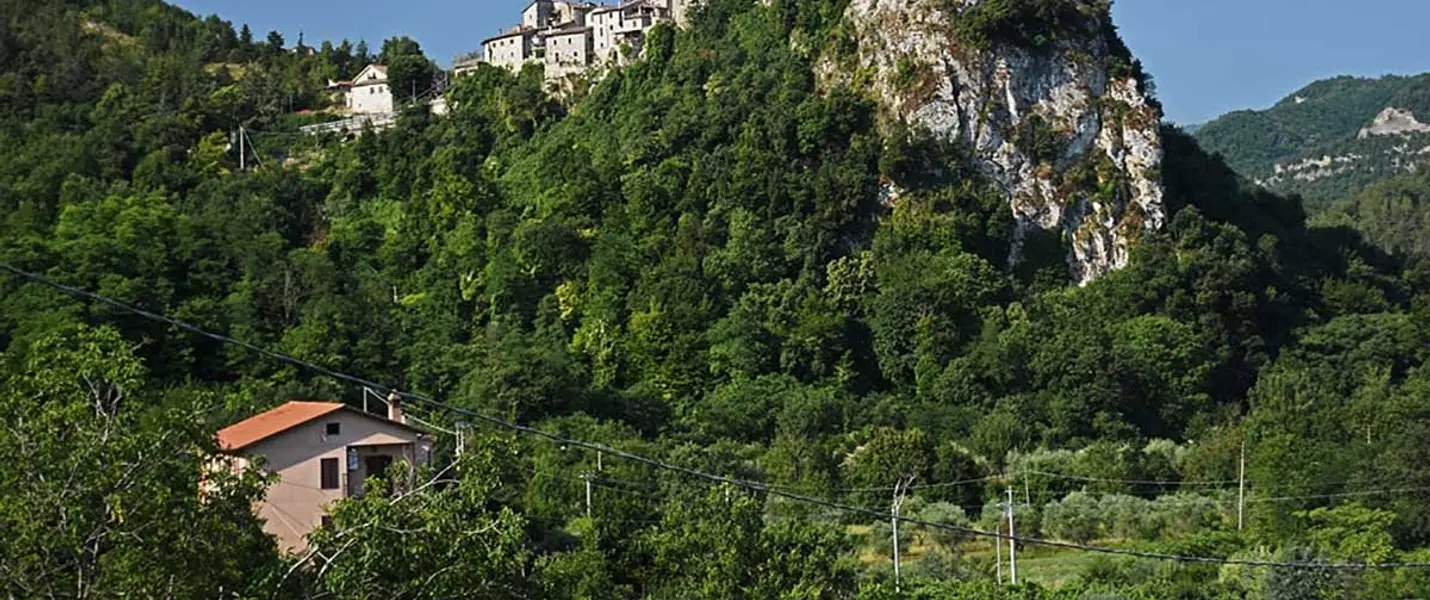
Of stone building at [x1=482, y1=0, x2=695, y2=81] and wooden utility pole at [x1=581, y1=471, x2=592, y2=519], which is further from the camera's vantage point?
stone building at [x1=482, y1=0, x2=695, y2=81]

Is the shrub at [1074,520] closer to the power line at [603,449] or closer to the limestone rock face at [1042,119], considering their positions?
the power line at [603,449]

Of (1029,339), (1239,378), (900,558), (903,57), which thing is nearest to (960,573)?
(900,558)

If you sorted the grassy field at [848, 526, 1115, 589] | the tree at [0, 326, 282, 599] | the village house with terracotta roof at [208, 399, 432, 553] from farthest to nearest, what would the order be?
the grassy field at [848, 526, 1115, 589], the village house with terracotta roof at [208, 399, 432, 553], the tree at [0, 326, 282, 599]

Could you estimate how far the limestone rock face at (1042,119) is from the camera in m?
73.2

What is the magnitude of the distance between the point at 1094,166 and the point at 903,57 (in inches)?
359

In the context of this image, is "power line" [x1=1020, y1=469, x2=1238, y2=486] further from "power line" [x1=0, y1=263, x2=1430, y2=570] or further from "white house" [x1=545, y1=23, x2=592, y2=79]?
"white house" [x1=545, y1=23, x2=592, y2=79]

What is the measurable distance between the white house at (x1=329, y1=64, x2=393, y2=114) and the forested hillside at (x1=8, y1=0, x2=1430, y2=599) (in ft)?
10.8

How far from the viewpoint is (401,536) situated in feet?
56.4

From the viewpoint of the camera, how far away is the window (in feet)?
130

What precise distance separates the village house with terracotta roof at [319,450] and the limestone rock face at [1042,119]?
37936 mm

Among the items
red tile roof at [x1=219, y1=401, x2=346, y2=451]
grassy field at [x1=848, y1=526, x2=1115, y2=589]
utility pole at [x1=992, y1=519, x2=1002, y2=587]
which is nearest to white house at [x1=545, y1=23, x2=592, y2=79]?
grassy field at [x1=848, y1=526, x2=1115, y2=589]

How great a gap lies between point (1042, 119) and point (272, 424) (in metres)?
42.4

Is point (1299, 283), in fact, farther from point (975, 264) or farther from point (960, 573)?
point (960, 573)

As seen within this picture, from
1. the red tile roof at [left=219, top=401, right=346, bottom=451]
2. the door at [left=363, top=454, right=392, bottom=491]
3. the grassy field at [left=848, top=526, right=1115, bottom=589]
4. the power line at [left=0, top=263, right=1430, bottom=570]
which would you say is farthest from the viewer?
the grassy field at [left=848, top=526, right=1115, bottom=589]
